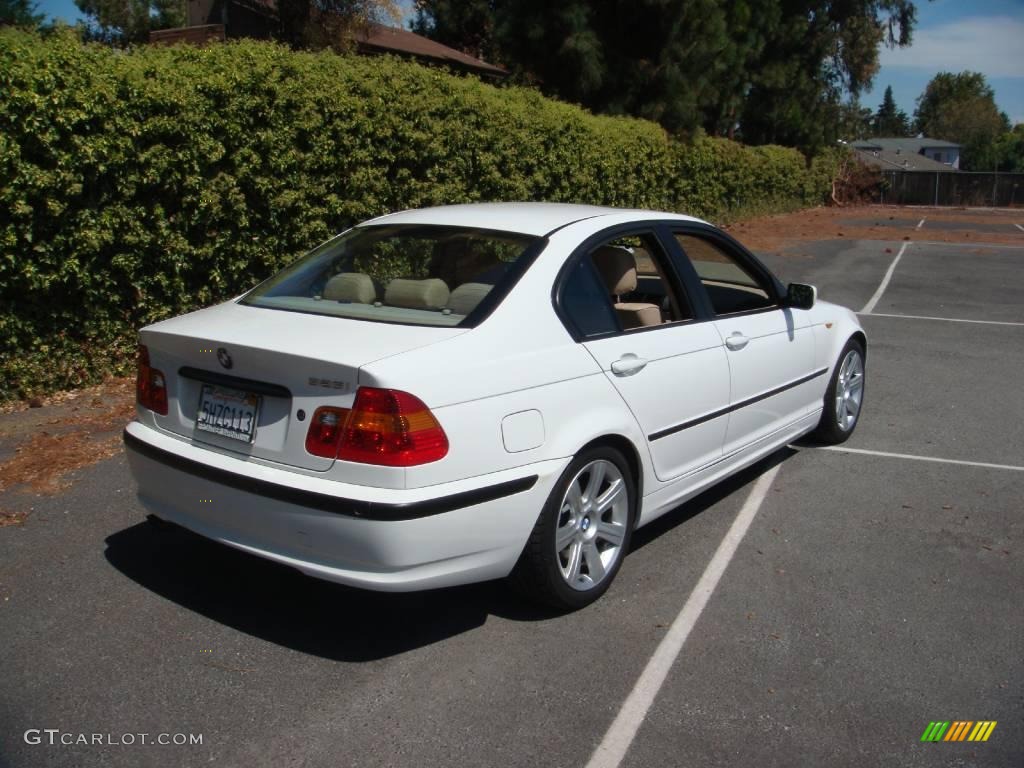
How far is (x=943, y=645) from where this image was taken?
4.02 meters

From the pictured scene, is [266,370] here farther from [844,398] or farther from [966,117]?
[966,117]

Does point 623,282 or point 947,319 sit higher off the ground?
point 623,282

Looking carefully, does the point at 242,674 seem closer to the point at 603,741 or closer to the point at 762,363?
the point at 603,741

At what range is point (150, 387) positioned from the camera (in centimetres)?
425

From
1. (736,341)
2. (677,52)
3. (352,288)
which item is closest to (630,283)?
(736,341)

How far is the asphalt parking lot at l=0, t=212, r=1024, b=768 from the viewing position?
3293mm

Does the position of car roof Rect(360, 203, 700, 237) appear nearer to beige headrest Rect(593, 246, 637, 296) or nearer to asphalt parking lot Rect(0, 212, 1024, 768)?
beige headrest Rect(593, 246, 637, 296)

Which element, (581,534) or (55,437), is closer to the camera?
(581,534)

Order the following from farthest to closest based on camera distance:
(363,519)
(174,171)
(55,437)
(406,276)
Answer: (174,171), (55,437), (406,276), (363,519)

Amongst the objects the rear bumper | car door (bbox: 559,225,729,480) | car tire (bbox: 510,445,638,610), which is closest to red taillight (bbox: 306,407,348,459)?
the rear bumper

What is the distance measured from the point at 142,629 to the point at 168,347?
1125 millimetres

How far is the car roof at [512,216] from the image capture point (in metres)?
4.63

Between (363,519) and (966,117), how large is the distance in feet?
480

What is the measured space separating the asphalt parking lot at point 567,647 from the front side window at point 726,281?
3.58ft
